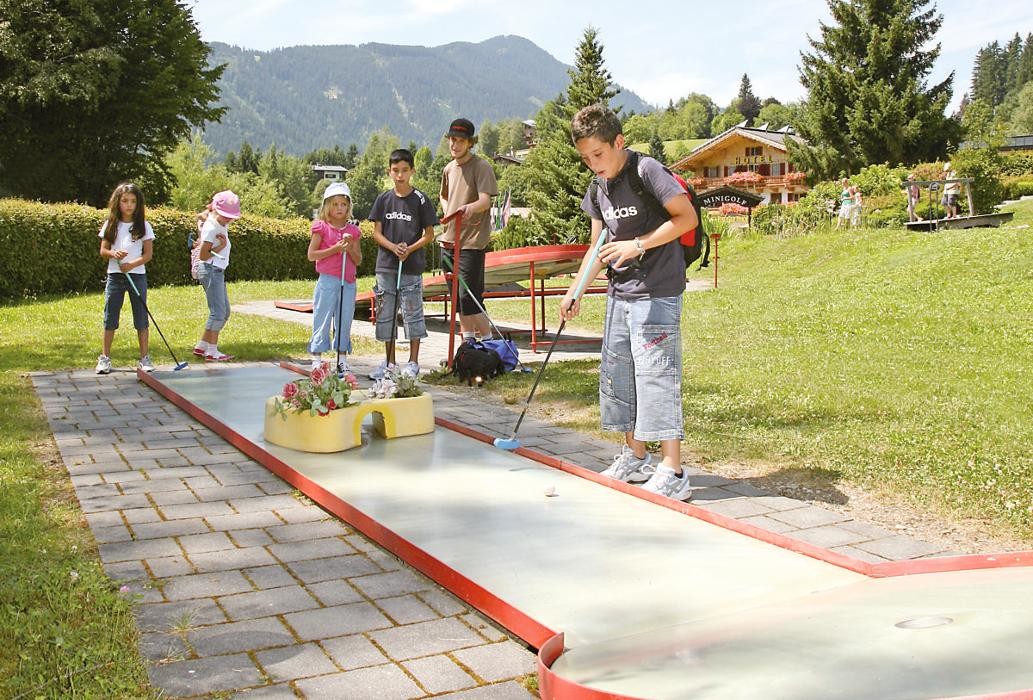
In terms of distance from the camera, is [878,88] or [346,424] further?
[878,88]

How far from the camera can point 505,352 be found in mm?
8812

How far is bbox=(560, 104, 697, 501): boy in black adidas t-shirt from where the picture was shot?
4539 mm

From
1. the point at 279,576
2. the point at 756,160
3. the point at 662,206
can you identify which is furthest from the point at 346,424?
the point at 756,160

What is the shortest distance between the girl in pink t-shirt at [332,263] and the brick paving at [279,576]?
2.08 meters

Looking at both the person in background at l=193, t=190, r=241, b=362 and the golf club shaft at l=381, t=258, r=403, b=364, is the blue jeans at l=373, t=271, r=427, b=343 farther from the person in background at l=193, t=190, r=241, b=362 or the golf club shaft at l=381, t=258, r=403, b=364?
the person in background at l=193, t=190, r=241, b=362

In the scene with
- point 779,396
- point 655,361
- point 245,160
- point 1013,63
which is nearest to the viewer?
point 655,361

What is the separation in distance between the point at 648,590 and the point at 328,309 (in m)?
5.53

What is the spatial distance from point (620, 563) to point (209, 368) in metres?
6.62

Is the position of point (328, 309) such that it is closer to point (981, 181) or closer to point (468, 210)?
point (468, 210)

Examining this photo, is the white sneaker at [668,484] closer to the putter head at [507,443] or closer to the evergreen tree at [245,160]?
the putter head at [507,443]

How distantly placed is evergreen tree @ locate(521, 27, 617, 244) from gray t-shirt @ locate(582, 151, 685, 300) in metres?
39.1

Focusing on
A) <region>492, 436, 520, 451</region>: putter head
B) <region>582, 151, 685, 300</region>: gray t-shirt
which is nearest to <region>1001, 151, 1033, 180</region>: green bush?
<region>492, 436, 520, 451</region>: putter head

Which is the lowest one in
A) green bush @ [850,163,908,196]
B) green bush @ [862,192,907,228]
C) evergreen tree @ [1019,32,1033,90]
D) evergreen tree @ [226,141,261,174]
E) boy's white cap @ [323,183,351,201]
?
boy's white cap @ [323,183,351,201]

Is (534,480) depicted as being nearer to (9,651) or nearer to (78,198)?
(9,651)
